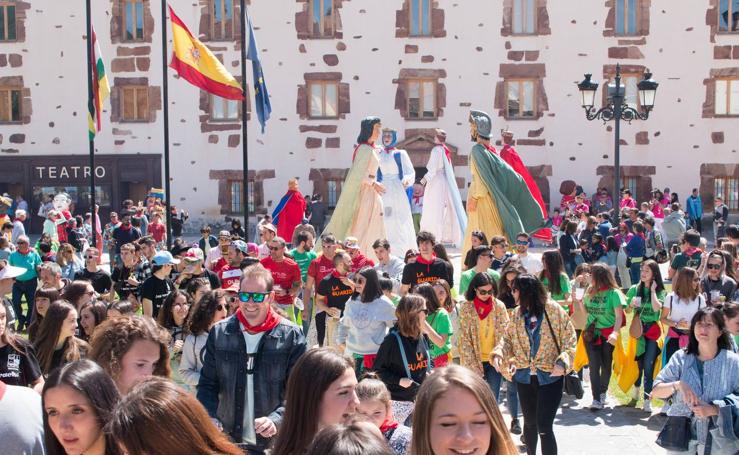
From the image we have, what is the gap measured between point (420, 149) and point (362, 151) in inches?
559

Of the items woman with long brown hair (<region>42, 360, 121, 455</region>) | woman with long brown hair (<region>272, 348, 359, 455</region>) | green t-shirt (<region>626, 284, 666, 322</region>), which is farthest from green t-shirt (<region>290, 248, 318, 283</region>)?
woman with long brown hair (<region>42, 360, 121, 455</region>)

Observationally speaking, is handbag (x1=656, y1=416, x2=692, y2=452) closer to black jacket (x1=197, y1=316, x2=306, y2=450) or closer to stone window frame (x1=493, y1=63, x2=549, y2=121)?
black jacket (x1=197, y1=316, x2=306, y2=450)

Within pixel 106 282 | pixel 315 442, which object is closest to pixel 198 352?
pixel 315 442

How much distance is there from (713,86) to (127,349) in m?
28.3

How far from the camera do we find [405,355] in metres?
7.47

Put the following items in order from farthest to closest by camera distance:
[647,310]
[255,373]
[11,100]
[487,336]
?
[11,100]
[647,310]
[487,336]
[255,373]

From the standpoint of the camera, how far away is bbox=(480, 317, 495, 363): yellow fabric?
30.2 ft

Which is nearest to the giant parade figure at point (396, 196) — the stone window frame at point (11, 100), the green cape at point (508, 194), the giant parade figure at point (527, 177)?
the green cape at point (508, 194)

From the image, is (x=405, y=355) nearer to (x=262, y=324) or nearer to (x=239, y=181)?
(x=262, y=324)

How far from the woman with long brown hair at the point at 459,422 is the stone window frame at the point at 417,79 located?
2813cm

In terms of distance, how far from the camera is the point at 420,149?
3119cm

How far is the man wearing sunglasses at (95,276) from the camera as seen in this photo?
11.9 m

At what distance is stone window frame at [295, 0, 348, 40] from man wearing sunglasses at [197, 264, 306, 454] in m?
26.4

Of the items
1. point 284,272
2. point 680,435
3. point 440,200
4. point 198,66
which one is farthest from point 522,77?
point 680,435
